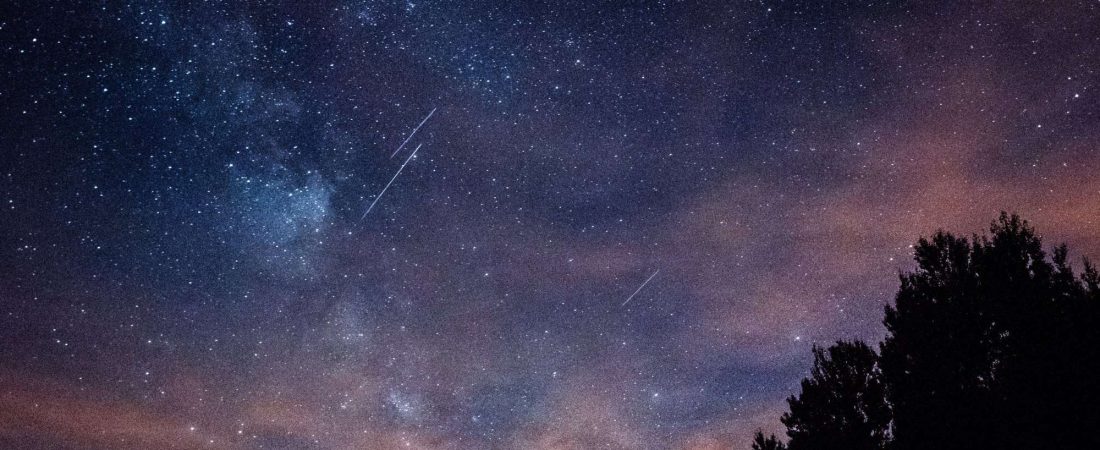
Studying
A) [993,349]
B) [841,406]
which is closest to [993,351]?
[993,349]

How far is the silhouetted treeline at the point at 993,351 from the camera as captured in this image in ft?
26.5

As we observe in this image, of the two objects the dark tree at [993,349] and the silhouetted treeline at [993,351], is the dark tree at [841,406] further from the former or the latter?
the dark tree at [993,349]

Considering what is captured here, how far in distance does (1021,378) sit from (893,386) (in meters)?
3.00

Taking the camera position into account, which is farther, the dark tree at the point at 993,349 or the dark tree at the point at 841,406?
the dark tree at the point at 841,406

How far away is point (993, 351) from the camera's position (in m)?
9.52

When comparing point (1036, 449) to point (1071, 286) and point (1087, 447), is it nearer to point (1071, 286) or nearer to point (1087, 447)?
point (1087, 447)

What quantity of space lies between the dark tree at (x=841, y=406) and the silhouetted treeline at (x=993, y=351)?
0.36m

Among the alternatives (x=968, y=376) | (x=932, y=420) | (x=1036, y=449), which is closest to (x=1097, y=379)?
(x=1036, y=449)

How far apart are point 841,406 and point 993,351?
19.9 feet

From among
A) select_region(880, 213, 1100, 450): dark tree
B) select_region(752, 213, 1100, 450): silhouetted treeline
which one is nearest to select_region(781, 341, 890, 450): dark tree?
select_region(752, 213, 1100, 450): silhouetted treeline

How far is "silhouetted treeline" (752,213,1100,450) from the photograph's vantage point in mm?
8078

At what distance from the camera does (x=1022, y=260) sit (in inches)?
390

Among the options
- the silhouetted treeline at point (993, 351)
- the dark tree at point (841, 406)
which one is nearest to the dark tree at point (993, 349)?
the silhouetted treeline at point (993, 351)

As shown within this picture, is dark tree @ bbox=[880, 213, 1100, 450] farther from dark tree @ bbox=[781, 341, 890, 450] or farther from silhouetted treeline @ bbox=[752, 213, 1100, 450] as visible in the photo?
dark tree @ bbox=[781, 341, 890, 450]
